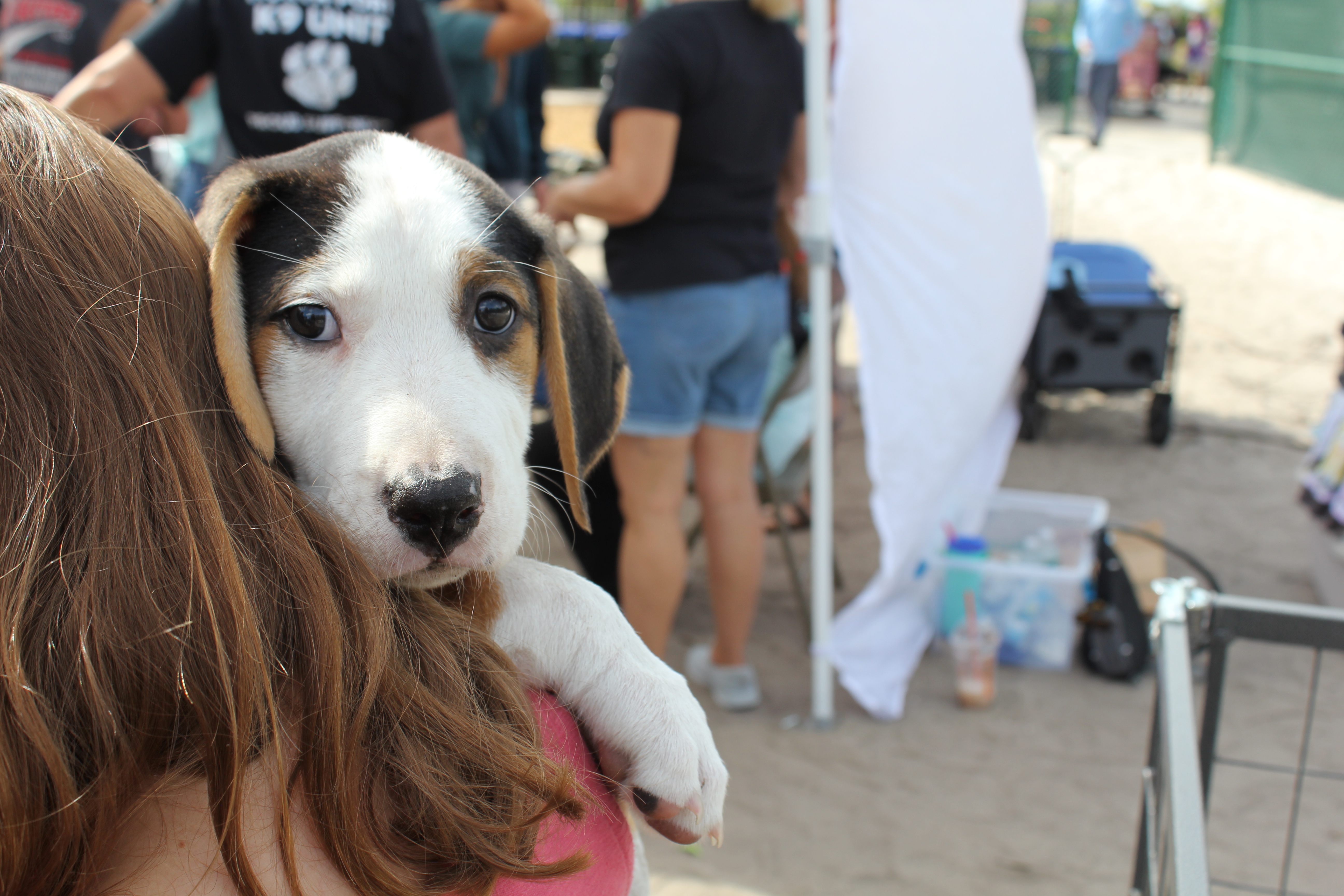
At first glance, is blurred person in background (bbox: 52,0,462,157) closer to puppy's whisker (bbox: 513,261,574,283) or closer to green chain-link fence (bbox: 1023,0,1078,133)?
puppy's whisker (bbox: 513,261,574,283)

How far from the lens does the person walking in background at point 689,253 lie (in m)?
3.15

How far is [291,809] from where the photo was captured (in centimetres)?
91

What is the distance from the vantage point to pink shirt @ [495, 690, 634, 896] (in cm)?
105

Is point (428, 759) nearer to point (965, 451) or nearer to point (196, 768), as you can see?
point (196, 768)

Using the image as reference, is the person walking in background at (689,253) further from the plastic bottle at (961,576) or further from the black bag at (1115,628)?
the black bag at (1115,628)

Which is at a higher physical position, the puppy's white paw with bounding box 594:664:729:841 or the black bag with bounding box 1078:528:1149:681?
the puppy's white paw with bounding box 594:664:729:841

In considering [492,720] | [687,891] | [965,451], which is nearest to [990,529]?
[965,451]

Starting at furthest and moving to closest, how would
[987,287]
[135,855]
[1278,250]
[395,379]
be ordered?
[1278,250] → [987,287] → [395,379] → [135,855]

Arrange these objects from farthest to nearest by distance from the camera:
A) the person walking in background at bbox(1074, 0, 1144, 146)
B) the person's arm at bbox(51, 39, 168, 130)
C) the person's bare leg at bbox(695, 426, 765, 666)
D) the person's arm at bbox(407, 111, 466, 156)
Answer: the person walking in background at bbox(1074, 0, 1144, 146), the person's bare leg at bbox(695, 426, 765, 666), the person's arm at bbox(407, 111, 466, 156), the person's arm at bbox(51, 39, 168, 130)

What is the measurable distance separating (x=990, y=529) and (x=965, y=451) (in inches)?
40.4

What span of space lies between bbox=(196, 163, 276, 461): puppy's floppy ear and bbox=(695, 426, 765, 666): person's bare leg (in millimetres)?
2540

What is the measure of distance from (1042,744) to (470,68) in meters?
3.83

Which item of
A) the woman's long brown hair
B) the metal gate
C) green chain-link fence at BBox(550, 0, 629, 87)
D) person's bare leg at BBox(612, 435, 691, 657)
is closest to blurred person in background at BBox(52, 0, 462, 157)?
person's bare leg at BBox(612, 435, 691, 657)

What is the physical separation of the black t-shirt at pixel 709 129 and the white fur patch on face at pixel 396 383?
210cm
